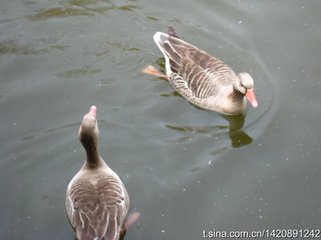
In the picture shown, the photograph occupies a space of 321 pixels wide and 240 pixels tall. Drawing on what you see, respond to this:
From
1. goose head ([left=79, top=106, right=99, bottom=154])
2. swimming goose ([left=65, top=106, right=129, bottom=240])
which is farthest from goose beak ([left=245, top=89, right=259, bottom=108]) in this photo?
goose head ([left=79, top=106, right=99, bottom=154])

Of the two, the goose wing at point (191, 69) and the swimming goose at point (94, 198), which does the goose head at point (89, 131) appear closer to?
the swimming goose at point (94, 198)

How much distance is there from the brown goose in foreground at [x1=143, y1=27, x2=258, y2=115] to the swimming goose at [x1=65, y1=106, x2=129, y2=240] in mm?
2572

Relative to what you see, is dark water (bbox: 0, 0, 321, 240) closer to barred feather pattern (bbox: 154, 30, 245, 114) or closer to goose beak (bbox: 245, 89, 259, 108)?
barred feather pattern (bbox: 154, 30, 245, 114)

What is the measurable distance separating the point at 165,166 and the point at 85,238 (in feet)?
7.01

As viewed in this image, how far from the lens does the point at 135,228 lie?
829 centimetres

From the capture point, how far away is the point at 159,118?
32.8 ft

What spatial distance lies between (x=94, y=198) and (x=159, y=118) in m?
2.58

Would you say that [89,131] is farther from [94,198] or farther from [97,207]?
[97,207]

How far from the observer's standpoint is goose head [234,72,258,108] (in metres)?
9.69

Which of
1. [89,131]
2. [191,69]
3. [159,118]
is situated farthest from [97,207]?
[191,69]

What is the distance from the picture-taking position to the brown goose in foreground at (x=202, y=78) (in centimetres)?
1004

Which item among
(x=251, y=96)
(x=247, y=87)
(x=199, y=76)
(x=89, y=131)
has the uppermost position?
(x=247, y=87)

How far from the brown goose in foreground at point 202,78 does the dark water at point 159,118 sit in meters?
0.22

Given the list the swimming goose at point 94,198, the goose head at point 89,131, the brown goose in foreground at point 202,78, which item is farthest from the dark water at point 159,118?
the goose head at point 89,131
